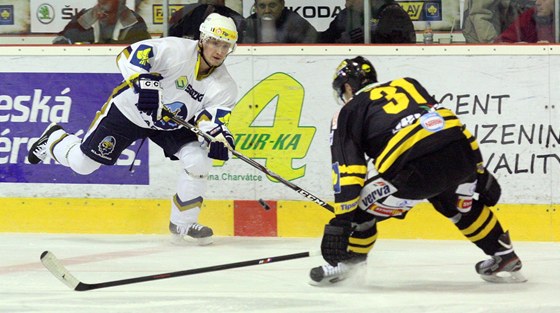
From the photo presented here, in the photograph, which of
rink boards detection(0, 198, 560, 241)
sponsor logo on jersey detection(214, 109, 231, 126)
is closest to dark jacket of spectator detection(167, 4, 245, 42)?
sponsor logo on jersey detection(214, 109, 231, 126)

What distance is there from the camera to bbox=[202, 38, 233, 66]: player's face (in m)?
5.32

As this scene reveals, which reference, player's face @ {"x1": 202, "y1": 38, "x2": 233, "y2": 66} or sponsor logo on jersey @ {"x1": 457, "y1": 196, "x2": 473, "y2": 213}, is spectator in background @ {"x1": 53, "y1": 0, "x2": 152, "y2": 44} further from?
sponsor logo on jersey @ {"x1": 457, "y1": 196, "x2": 473, "y2": 213}

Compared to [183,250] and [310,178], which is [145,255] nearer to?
[183,250]

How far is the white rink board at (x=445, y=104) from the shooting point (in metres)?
5.41

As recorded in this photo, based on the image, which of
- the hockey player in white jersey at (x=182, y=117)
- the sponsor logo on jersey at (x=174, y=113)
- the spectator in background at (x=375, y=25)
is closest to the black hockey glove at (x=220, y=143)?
the hockey player in white jersey at (x=182, y=117)

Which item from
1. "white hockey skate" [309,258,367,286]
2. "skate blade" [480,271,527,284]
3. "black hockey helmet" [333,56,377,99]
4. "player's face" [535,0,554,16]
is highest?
"player's face" [535,0,554,16]

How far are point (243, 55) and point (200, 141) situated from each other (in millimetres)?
490

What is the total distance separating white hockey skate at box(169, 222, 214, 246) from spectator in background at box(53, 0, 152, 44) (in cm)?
99

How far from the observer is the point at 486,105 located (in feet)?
17.9

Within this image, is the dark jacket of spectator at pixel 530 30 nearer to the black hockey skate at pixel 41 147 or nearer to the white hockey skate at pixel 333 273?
the white hockey skate at pixel 333 273

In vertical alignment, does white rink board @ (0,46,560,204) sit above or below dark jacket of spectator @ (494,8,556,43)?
below

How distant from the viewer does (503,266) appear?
14.2 feet

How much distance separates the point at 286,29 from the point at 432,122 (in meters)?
1.79

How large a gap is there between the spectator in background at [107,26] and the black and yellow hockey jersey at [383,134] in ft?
6.59
